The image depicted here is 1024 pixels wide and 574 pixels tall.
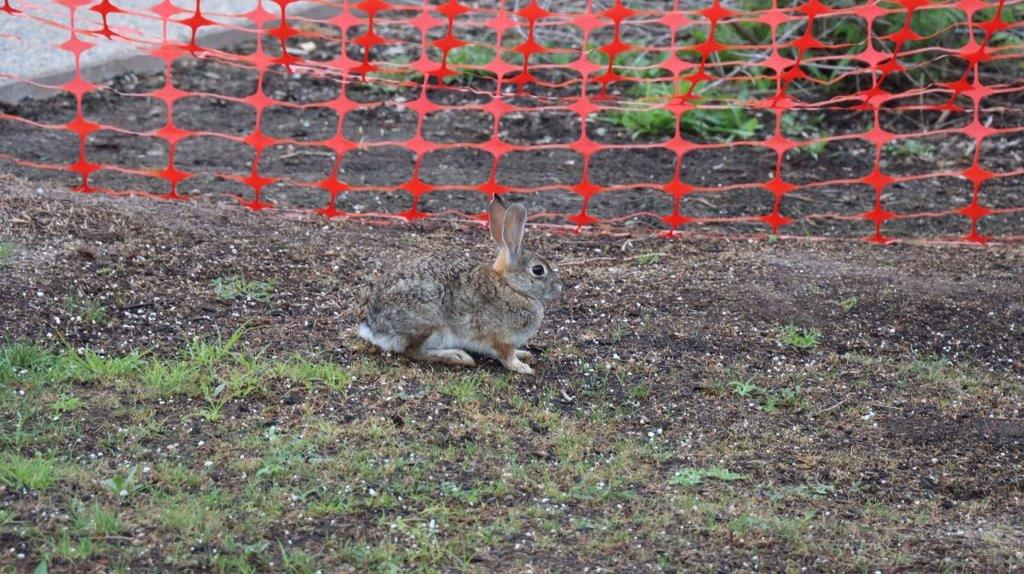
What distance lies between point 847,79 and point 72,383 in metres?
6.33

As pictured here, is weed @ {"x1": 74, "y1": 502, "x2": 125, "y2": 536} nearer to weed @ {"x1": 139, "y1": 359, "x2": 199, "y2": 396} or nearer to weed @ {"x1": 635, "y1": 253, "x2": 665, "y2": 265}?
weed @ {"x1": 139, "y1": 359, "x2": 199, "y2": 396}

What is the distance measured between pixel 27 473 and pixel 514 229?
237cm

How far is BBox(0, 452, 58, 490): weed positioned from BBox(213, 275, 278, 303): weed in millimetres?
1680

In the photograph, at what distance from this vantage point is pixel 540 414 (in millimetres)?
5367

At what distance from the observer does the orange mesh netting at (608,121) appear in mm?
7934

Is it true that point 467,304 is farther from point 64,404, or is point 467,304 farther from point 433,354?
point 64,404

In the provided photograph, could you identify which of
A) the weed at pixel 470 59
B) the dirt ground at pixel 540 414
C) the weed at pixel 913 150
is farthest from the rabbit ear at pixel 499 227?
the weed at pixel 913 150

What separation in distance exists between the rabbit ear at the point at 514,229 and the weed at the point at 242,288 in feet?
3.95

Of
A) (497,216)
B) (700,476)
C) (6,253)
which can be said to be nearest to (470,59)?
(497,216)

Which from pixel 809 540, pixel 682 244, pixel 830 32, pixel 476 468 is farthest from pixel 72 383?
pixel 830 32

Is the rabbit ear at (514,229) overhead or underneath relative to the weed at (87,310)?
overhead

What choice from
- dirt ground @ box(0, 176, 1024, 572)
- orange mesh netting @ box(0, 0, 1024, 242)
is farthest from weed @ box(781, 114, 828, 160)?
dirt ground @ box(0, 176, 1024, 572)

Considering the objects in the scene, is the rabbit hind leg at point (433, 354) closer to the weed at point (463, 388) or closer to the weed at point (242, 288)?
the weed at point (463, 388)

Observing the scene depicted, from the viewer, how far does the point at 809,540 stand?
4.44 meters
